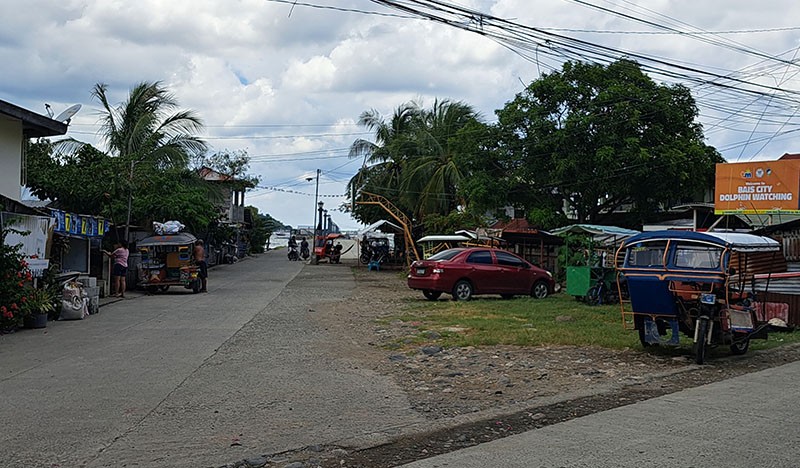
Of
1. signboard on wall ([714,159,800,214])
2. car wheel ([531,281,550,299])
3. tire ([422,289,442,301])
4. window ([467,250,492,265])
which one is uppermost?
signboard on wall ([714,159,800,214])

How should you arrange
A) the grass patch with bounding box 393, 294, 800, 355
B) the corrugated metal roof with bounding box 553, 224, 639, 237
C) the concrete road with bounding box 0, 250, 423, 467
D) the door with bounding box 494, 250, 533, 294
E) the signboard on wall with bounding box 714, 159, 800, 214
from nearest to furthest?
the concrete road with bounding box 0, 250, 423, 467 < the grass patch with bounding box 393, 294, 800, 355 < the signboard on wall with bounding box 714, 159, 800, 214 < the corrugated metal roof with bounding box 553, 224, 639, 237 < the door with bounding box 494, 250, 533, 294

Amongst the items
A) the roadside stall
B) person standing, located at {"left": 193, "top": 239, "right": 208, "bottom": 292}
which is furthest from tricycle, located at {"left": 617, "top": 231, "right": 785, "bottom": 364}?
person standing, located at {"left": 193, "top": 239, "right": 208, "bottom": 292}

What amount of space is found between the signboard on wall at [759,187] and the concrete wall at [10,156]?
727 inches

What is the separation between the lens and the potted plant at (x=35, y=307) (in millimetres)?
15172

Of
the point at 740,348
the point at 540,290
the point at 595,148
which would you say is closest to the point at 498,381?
the point at 740,348

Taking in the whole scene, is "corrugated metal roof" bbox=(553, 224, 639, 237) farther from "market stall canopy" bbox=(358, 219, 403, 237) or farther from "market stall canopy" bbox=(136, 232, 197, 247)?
"market stall canopy" bbox=(358, 219, 403, 237)

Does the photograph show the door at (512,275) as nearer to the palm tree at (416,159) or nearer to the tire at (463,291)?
the tire at (463,291)

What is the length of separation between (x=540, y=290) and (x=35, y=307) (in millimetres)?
13979

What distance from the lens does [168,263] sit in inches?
983

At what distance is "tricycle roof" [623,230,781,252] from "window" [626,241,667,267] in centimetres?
9

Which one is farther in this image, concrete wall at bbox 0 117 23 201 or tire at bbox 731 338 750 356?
concrete wall at bbox 0 117 23 201

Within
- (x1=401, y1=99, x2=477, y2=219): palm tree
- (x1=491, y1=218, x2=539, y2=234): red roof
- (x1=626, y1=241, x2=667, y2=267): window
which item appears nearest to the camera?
(x1=626, y1=241, x2=667, y2=267): window

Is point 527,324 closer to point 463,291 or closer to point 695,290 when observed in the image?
point 695,290

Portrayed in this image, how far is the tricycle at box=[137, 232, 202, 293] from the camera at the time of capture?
2445cm
